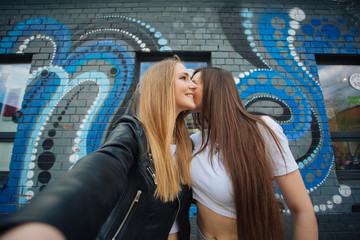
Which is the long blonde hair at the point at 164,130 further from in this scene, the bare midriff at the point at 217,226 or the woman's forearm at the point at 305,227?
the woman's forearm at the point at 305,227

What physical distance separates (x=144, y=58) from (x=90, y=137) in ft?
5.59

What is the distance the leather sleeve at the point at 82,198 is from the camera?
1.18ft

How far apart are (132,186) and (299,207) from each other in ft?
3.62

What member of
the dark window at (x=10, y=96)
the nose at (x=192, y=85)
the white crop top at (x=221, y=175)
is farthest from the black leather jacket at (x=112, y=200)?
the dark window at (x=10, y=96)

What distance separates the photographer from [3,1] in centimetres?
316

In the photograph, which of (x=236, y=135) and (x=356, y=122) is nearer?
(x=236, y=135)

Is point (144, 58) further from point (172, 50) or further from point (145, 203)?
point (145, 203)

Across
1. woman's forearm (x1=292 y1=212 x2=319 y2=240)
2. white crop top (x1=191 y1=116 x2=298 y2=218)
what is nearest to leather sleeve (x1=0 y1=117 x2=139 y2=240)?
white crop top (x1=191 y1=116 x2=298 y2=218)

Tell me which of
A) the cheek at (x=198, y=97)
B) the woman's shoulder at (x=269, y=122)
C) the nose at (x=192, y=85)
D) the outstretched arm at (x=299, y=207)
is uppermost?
A: the nose at (x=192, y=85)

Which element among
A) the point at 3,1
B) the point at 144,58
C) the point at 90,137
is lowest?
the point at 90,137

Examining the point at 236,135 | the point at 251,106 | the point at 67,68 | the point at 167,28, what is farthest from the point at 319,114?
the point at 67,68

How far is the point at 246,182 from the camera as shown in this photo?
3.60 feet

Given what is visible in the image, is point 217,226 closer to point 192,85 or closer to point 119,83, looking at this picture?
point 192,85

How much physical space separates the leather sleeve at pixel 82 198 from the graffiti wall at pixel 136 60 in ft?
7.19
